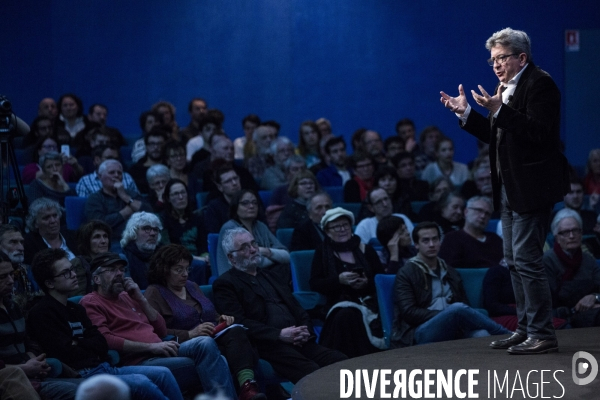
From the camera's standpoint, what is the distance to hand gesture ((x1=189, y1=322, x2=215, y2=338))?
4375 mm

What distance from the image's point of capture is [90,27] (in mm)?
9062

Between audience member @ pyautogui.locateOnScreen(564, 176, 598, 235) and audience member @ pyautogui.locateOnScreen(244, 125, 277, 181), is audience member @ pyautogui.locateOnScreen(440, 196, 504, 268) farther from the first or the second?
audience member @ pyautogui.locateOnScreen(244, 125, 277, 181)

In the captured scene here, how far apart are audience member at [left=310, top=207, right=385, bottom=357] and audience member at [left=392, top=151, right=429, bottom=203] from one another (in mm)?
1931

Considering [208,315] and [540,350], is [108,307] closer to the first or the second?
[208,315]

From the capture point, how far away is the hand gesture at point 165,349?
4.16 meters

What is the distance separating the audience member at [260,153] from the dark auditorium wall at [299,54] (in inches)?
59.0

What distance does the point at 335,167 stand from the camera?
7602mm

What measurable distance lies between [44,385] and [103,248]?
1.28 metres

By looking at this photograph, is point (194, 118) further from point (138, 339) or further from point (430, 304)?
point (138, 339)

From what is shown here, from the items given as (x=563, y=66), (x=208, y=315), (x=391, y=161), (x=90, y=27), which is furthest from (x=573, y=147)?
(x=208, y=315)

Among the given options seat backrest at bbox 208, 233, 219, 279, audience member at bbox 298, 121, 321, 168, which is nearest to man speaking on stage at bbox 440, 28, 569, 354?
seat backrest at bbox 208, 233, 219, 279

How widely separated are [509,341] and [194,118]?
17.0 feet

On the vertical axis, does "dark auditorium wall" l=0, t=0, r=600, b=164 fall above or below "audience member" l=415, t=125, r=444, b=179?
above

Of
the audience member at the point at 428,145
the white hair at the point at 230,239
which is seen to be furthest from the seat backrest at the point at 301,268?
the audience member at the point at 428,145
